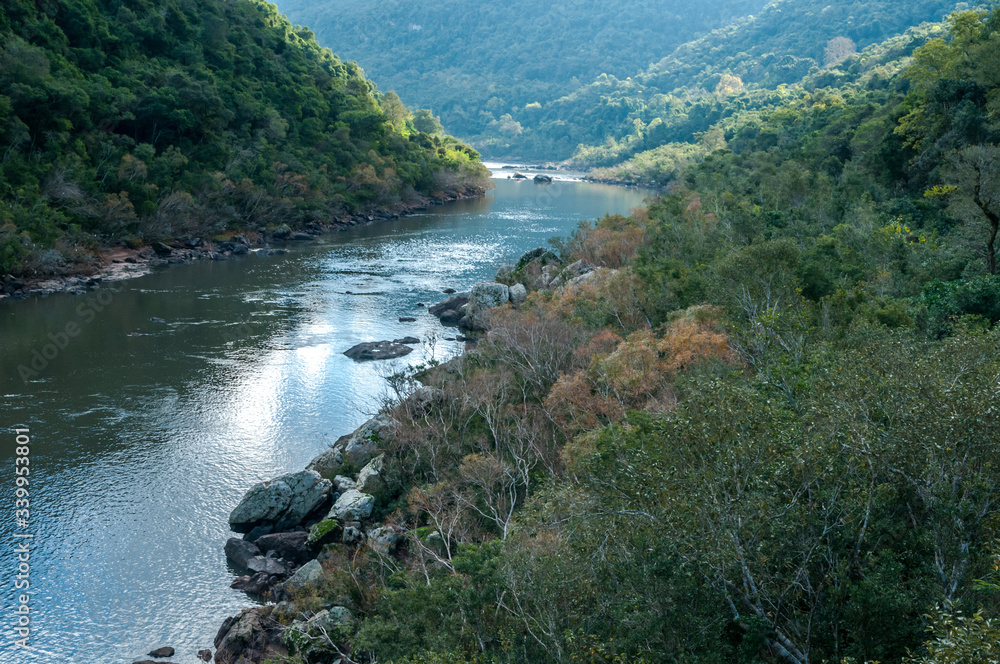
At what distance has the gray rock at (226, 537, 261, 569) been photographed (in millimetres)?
20703

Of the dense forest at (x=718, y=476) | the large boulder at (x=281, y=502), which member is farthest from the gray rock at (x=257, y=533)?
the dense forest at (x=718, y=476)

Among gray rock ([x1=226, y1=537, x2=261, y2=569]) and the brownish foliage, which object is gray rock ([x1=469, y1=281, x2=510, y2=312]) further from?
gray rock ([x1=226, y1=537, x2=261, y2=569])

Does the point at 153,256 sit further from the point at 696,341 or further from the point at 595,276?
the point at 696,341

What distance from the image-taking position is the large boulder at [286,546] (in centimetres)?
2128

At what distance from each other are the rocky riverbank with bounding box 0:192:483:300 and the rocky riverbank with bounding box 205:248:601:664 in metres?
28.8

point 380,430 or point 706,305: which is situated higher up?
point 706,305

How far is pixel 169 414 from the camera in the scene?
95.8 feet

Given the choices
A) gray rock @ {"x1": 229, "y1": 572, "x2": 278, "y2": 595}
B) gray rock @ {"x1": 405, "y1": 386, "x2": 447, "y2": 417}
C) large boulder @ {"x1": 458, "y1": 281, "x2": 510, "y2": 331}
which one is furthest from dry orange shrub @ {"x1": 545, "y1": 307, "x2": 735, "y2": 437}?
large boulder @ {"x1": 458, "y1": 281, "x2": 510, "y2": 331}

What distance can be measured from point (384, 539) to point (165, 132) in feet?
178

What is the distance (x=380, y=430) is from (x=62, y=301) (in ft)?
94.0

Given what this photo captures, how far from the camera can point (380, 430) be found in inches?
1041

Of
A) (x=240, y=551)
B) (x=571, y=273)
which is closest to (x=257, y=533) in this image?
(x=240, y=551)

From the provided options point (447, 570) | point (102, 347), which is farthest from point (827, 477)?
point (102, 347)

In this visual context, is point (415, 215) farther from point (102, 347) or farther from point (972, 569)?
point (972, 569)
